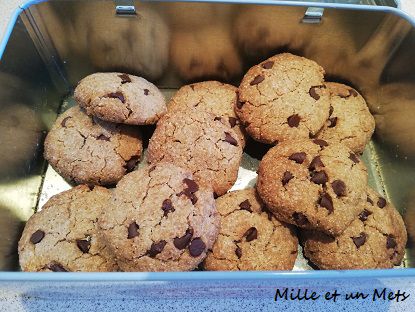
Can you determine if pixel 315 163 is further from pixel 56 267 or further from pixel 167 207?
pixel 56 267

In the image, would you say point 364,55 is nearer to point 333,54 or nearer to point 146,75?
point 333,54

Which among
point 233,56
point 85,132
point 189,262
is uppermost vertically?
point 233,56

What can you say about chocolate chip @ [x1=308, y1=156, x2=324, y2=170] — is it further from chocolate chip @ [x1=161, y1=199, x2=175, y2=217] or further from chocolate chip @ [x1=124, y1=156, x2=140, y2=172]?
chocolate chip @ [x1=124, y1=156, x2=140, y2=172]

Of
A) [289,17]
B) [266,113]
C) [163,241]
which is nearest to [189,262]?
[163,241]

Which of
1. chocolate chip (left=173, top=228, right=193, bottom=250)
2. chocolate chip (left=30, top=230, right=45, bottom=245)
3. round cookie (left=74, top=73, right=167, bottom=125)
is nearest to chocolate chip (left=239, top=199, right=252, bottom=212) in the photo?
chocolate chip (left=173, top=228, right=193, bottom=250)

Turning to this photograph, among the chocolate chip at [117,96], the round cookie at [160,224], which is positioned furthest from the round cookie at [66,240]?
the chocolate chip at [117,96]

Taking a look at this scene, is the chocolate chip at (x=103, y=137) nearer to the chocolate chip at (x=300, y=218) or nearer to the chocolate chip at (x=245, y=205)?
the chocolate chip at (x=245, y=205)

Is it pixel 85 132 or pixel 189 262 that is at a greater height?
pixel 85 132
